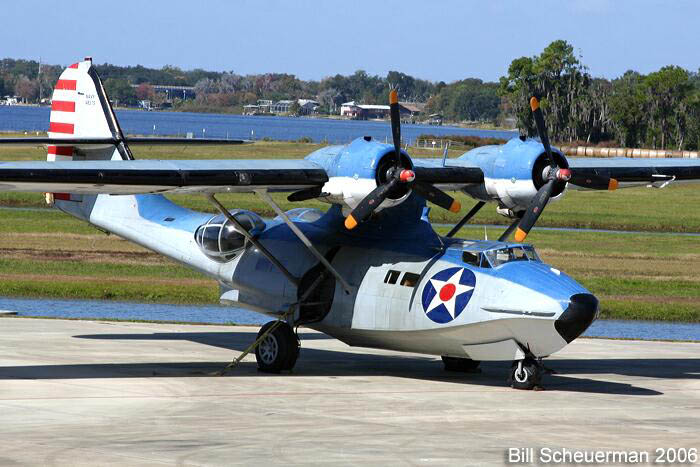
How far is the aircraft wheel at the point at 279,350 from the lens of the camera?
22.0 m

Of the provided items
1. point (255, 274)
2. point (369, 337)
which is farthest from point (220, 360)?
point (369, 337)

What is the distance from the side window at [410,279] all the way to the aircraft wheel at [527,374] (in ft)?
7.44

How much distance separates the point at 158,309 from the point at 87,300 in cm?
257

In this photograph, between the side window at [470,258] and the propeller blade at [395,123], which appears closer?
the propeller blade at [395,123]

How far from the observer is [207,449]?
49.0 feet

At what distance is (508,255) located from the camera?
2047 centimetres

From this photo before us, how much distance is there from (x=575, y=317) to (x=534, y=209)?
101 inches

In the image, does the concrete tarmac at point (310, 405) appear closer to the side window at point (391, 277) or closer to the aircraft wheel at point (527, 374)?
the aircraft wheel at point (527, 374)

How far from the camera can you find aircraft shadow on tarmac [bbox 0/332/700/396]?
21.2 m

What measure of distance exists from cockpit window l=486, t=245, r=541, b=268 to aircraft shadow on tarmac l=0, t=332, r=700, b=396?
2.40m

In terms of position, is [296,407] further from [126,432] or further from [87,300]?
[87,300]

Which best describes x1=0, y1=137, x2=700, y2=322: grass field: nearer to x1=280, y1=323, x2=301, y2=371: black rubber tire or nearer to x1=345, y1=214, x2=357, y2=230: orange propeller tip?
x1=280, y1=323, x2=301, y2=371: black rubber tire

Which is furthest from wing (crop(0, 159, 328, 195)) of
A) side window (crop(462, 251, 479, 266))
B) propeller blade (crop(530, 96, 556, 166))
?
propeller blade (crop(530, 96, 556, 166))

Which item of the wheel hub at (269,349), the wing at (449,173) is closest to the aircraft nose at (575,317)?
the wing at (449,173)
